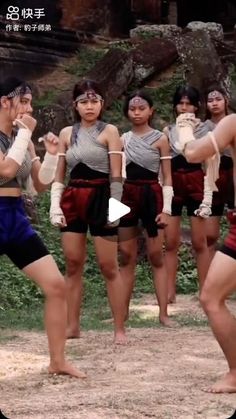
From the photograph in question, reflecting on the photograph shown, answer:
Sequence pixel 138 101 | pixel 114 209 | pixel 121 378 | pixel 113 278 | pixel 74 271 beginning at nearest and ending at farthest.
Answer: pixel 121 378 → pixel 114 209 → pixel 113 278 → pixel 74 271 → pixel 138 101

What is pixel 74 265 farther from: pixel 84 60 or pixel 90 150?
pixel 84 60

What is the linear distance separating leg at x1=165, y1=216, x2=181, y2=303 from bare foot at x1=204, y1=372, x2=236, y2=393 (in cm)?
316

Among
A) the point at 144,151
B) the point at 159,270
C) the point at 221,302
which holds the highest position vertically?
the point at 144,151

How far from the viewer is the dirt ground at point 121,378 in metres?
4.33

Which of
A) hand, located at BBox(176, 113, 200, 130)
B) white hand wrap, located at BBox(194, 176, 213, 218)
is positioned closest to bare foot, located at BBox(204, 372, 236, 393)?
hand, located at BBox(176, 113, 200, 130)

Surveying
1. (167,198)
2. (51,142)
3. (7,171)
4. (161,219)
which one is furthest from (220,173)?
(7,171)

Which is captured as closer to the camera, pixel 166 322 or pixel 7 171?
pixel 7 171

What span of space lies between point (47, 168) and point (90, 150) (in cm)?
104

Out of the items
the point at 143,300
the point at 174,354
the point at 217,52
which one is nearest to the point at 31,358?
the point at 174,354

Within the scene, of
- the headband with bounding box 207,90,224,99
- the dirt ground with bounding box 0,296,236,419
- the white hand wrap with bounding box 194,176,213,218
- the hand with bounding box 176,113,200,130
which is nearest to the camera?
the dirt ground with bounding box 0,296,236,419

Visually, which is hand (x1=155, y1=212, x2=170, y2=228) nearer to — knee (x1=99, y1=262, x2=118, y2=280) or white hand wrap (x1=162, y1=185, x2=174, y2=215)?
white hand wrap (x1=162, y1=185, x2=174, y2=215)

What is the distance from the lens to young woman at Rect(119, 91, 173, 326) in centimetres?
698

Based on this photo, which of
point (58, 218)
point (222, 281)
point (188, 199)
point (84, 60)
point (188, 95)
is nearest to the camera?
point (222, 281)

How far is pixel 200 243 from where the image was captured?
305 inches
